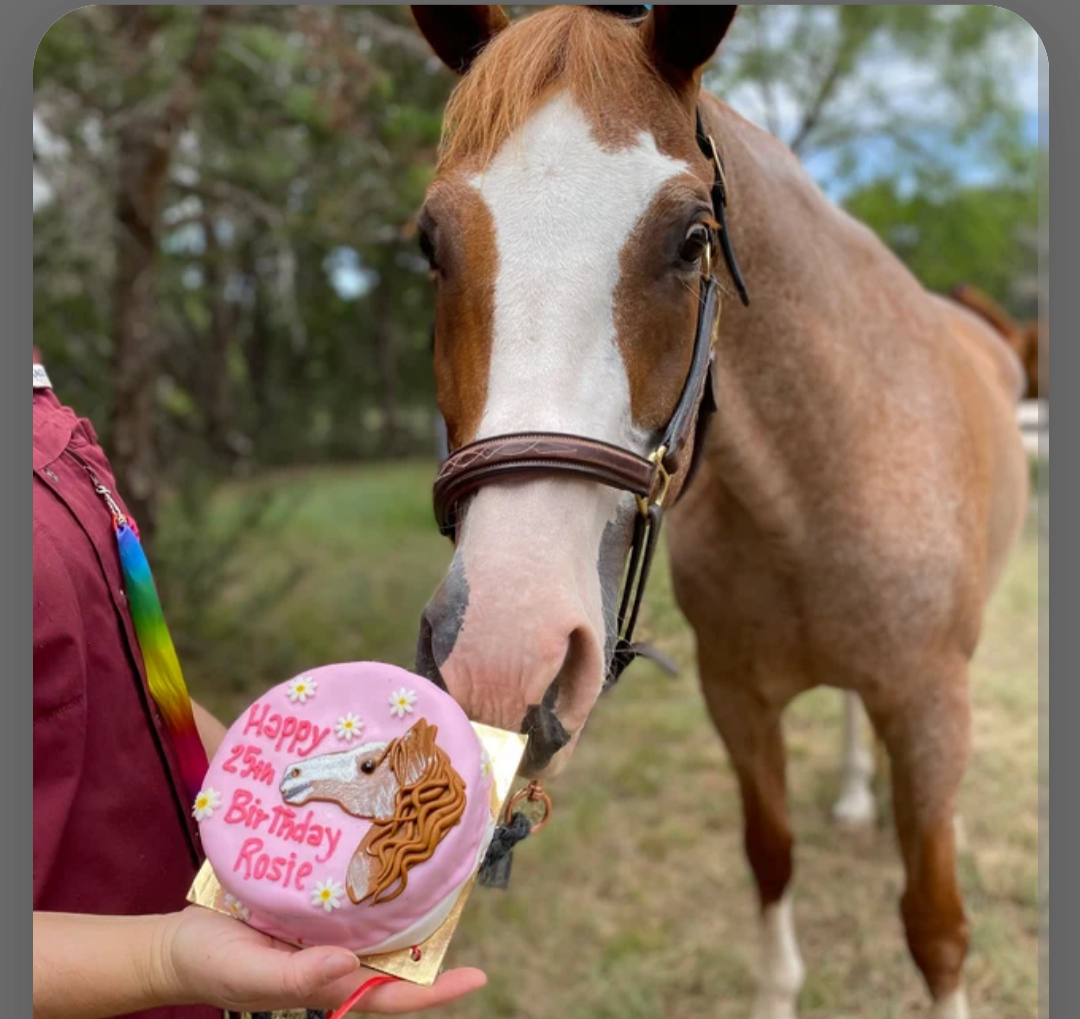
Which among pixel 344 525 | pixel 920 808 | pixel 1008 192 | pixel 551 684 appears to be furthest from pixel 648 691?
pixel 1008 192

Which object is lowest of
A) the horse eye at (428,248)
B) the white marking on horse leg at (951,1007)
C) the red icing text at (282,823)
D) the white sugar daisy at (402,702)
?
the white marking on horse leg at (951,1007)

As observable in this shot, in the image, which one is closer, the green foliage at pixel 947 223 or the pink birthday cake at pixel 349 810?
the pink birthday cake at pixel 349 810

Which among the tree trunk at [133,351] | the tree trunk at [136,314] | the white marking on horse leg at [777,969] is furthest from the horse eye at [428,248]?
the tree trunk at [133,351]

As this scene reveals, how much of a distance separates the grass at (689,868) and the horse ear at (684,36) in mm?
1586

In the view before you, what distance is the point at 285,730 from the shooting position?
119 centimetres

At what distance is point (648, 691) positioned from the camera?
592 cm

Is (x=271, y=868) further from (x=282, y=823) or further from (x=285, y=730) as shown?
(x=285, y=730)

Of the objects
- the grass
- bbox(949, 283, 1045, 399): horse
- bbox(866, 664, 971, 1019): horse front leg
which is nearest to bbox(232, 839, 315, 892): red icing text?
bbox(866, 664, 971, 1019): horse front leg

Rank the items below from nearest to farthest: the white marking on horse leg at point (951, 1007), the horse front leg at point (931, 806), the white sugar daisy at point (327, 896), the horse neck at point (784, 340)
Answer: the white sugar daisy at point (327, 896)
the horse neck at point (784, 340)
the horse front leg at point (931, 806)
the white marking on horse leg at point (951, 1007)

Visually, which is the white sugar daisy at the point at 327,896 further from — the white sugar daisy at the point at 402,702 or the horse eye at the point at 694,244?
the horse eye at the point at 694,244

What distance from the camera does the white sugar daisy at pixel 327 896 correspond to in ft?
3.46

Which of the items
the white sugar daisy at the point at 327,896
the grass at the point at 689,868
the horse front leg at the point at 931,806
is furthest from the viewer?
the grass at the point at 689,868

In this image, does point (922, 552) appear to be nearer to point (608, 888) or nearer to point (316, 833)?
point (316, 833)

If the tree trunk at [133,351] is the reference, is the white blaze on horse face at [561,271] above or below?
above
